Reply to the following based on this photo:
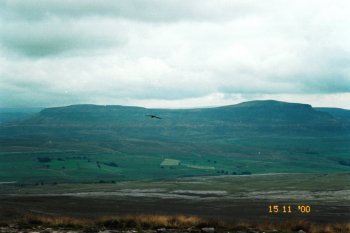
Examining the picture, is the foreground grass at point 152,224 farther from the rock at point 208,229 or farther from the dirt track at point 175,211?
the dirt track at point 175,211

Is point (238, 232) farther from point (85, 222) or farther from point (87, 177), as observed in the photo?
point (87, 177)

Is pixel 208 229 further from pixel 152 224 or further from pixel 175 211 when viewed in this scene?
pixel 175 211

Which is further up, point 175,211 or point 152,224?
point 152,224

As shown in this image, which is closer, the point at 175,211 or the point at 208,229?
the point at 208,229

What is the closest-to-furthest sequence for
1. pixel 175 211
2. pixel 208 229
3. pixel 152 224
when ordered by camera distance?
pixel 208 229 → pixel 152 224 → pixel 175 211

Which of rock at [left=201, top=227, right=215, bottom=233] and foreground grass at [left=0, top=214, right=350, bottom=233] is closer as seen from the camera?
rock at [left=201, top=227, right=215, bottom=233]

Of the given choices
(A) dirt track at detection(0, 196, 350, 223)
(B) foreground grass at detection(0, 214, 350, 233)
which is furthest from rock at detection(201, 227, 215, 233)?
(A) dirt track at detection(0, 196, 350, 223)

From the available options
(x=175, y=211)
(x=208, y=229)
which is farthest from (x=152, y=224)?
(x=175, y=211)

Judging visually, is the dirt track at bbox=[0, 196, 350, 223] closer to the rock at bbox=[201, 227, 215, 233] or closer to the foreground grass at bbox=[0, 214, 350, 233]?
the foreground grass at bbox=[0, 214, 350, 233]

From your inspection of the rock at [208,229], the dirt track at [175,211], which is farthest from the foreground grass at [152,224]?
the dirt track at [175,211]

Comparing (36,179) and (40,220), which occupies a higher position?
(40,220)

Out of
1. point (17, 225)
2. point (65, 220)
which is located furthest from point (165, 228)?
point (17, 225)
